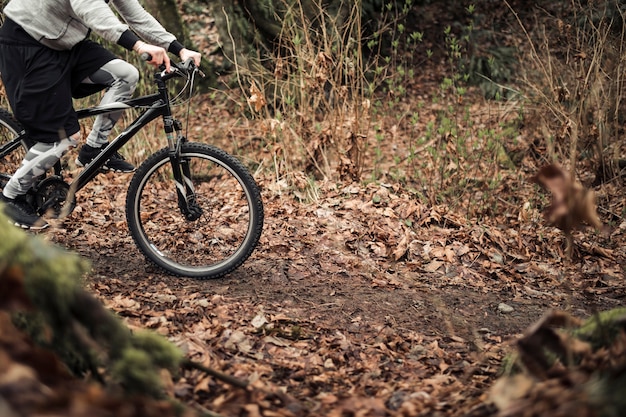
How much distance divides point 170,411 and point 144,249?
2787 millimetres

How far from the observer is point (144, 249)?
4.24 metres

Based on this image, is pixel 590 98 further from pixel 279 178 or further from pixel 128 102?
pixel 128 102

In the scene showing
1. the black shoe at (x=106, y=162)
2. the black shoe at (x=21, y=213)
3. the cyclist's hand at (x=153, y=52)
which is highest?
the cyclist's hand at (x=153, y=52)

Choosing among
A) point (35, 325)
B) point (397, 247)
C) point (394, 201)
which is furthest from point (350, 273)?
point (35, 325)

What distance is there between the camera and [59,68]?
3.82 metres

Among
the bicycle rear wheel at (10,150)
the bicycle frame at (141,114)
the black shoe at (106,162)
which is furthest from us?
the bicycle rear wheel at (10,150)

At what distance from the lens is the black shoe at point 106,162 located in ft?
13.9

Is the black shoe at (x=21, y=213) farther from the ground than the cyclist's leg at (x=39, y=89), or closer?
closer

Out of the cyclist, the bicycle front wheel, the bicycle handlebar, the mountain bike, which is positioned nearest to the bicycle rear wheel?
the mountain bike

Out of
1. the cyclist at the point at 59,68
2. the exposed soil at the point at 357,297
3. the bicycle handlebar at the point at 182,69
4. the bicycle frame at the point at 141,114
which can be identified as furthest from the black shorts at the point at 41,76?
the exposed soil at the point at 357,297

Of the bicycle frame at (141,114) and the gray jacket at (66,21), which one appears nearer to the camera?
the gray jacket at (66,21)

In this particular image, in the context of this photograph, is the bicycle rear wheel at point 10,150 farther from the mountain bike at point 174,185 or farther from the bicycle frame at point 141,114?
the bicycle frame at point 141,114

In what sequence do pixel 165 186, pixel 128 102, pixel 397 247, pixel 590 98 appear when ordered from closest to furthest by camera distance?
pixel 128 102 < pixel 397 247 < pixel 165 186 < pixel 590 98

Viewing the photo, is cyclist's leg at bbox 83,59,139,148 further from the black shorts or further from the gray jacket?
the gray jacket
